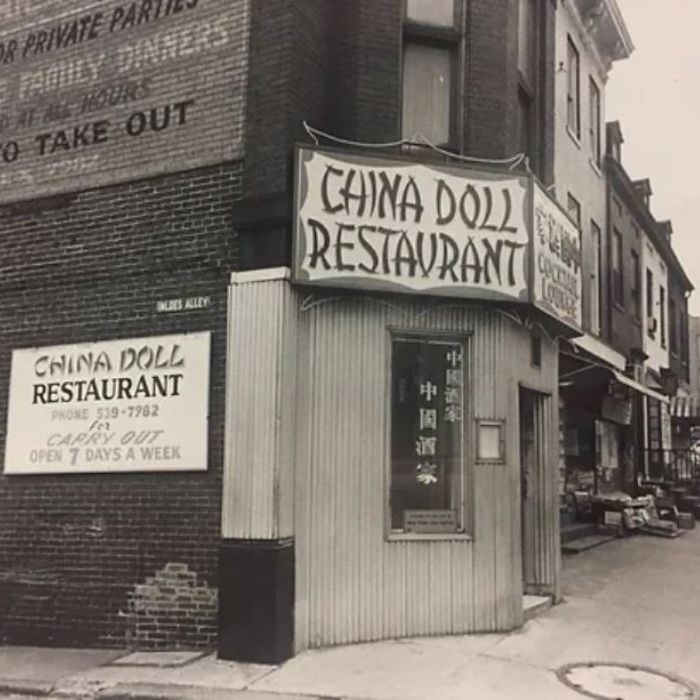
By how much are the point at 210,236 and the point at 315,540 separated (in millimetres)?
3064

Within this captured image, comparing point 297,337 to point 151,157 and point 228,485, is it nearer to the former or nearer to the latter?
point 228,485

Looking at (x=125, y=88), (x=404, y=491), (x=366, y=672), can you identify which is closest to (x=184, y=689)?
(x=366, y=672)

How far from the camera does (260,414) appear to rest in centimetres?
741

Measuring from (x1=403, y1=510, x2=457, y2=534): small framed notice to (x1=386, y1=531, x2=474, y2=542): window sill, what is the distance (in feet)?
0.11

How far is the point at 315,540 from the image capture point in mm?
7461

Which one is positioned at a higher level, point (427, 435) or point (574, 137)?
point (574, 137)

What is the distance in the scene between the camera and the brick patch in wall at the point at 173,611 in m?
7.56

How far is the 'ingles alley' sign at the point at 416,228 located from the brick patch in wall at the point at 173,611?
297cm

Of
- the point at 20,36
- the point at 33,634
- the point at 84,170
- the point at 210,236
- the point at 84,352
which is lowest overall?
the point at 33,634

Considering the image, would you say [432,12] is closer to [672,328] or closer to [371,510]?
[371,510]

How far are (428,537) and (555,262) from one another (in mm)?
3264

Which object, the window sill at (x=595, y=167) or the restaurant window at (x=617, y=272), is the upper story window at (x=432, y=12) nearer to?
the window sill at (x=595, y=167)

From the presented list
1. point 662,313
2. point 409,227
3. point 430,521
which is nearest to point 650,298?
point 662,313

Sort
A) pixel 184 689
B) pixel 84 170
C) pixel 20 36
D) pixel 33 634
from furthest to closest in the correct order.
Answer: pixel 20 36 < pixel 84 170 < pixel 33 634 < pixel 184 689
